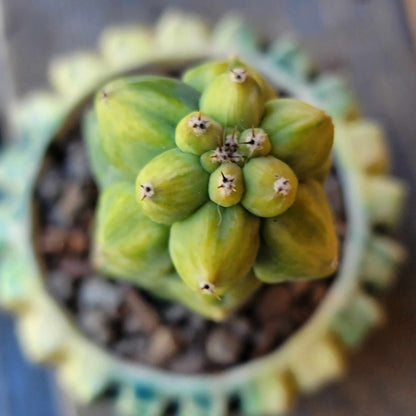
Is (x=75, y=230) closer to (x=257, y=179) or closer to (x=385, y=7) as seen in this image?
(x=257, y=179)

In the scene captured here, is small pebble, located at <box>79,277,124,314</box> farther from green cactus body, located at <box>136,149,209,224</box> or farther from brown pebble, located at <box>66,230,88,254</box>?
green cactus body, located at <box>136,149,209,224</box>

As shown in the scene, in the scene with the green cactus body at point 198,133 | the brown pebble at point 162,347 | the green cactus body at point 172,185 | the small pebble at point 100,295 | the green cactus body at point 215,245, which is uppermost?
the green cactus body at point 198,133

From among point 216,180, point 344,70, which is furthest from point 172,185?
point 344,70

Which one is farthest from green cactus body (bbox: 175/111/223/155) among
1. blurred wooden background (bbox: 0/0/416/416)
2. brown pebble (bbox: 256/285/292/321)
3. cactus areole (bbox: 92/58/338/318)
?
blurred wooden background (bbox: 0/0/416/416)

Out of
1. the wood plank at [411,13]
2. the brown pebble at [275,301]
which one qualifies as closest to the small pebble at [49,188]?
the brown pebble at [275,301]

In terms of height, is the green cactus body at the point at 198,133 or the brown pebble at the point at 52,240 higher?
the green cactus body at the point at 198,133

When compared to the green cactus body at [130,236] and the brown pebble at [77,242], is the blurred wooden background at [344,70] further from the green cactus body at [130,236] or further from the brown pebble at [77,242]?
the green cactus body at [130,236]
